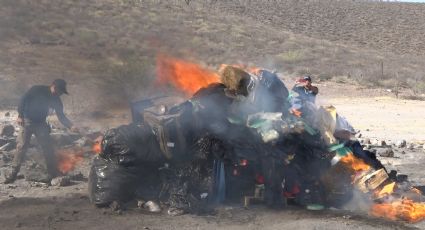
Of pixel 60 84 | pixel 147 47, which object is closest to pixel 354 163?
pixel 60 84

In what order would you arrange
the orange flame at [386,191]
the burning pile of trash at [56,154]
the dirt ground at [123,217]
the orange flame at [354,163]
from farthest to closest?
the burning pile of trash at [56,154], the orange flame at [354,163], the orange flame at [386,191], the dirt ground at [123,217]

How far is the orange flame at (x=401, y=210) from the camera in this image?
22.1 feet

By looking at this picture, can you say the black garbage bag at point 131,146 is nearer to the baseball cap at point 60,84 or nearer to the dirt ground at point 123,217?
the dirt ground at point 123,217

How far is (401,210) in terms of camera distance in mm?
6785

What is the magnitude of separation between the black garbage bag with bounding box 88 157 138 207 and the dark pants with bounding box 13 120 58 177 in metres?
1.60

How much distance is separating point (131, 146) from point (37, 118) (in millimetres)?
2027

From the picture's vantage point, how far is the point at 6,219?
21.5 ft

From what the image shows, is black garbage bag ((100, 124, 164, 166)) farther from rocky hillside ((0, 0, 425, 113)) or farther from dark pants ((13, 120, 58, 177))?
rocky hillside ((0, 0, 425, 113))

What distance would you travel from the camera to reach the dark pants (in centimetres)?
824

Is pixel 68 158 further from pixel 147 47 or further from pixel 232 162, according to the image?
pixel 147 47

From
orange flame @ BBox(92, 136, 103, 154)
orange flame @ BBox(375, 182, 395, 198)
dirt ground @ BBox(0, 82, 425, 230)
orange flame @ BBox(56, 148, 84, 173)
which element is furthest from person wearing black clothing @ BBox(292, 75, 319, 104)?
orange flame @ BBox(56, 148, 84, 173)

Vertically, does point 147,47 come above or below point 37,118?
above

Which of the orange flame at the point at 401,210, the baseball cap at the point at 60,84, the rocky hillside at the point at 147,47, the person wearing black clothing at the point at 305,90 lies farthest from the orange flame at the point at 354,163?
the baseball cap at the point at 60,84

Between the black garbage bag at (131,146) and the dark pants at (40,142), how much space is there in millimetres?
1622
